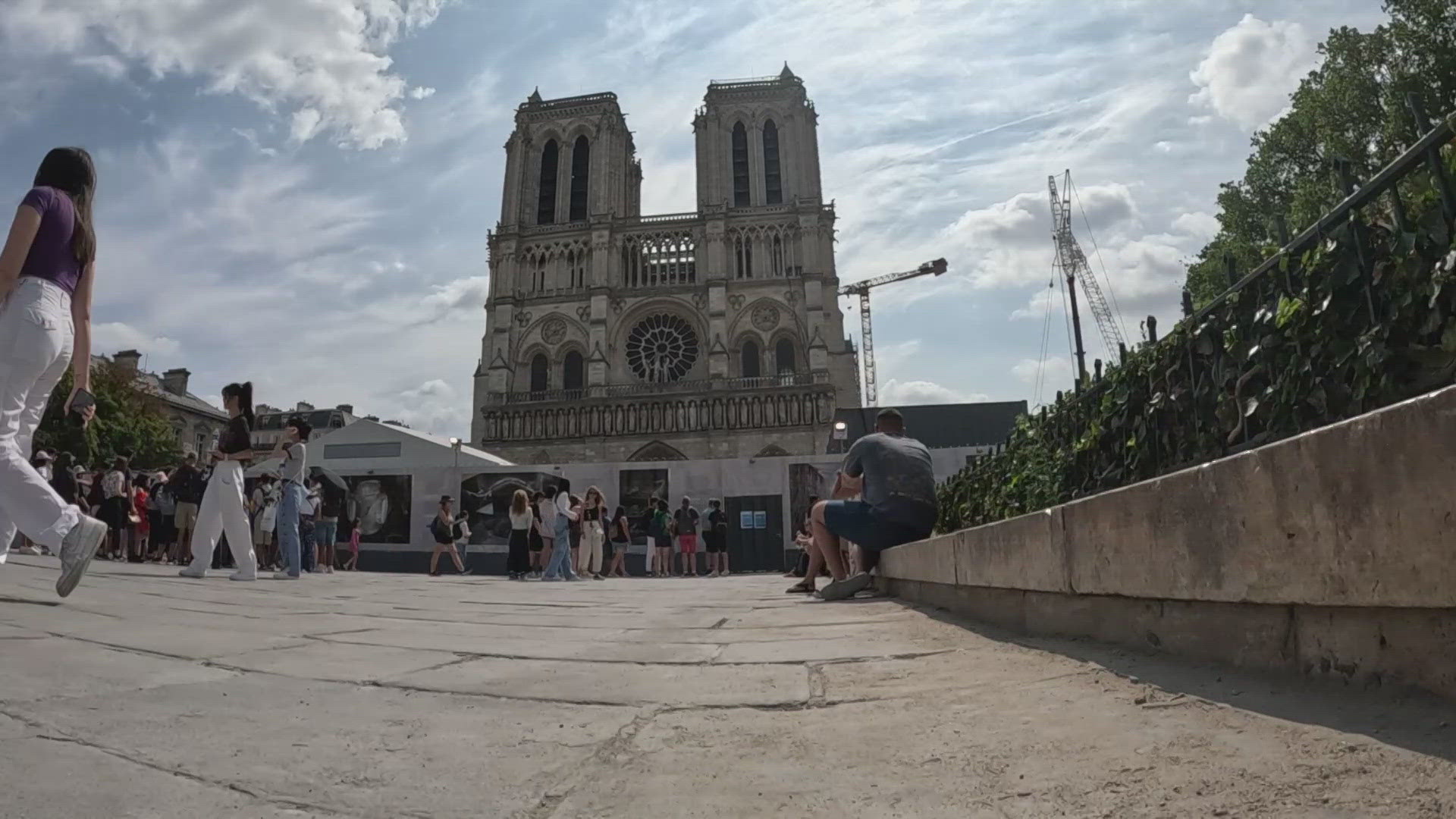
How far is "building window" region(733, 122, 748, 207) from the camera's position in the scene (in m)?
44.7

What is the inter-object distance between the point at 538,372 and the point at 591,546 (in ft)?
102

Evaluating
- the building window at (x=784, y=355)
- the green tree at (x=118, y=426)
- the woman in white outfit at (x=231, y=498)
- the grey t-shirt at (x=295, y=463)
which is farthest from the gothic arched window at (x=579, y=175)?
the woman in white outfit at (x=231, y=498)

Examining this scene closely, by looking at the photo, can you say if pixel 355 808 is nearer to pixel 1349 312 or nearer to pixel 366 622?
pixel 1349 312

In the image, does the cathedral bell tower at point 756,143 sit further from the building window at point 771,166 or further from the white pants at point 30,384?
the white pants at point 30,384

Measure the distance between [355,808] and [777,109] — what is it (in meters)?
46.7

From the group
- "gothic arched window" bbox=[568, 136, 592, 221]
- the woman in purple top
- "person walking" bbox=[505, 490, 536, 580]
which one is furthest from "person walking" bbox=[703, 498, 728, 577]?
"gothic arched window" bbox=[568, 136, 592, 221]

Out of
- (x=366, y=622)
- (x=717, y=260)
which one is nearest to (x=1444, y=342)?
(x=366, y=622)

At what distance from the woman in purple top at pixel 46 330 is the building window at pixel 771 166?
42035mm

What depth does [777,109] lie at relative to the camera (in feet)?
146

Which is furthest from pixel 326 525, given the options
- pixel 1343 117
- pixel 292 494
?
pixel 1343 117

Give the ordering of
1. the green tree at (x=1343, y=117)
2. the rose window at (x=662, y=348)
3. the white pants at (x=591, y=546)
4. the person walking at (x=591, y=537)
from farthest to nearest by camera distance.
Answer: the rose window at (x=662, y=348), the green tree at (x=1343, y=117), the white pants at (x=591, y=546), the person walking at (x=591, y=537)

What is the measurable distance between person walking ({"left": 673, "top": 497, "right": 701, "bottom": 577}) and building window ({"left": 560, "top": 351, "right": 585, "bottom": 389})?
27271 millimetres

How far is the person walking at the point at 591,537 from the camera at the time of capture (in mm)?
13812

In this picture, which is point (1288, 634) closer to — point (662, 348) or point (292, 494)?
point (292, 494)
